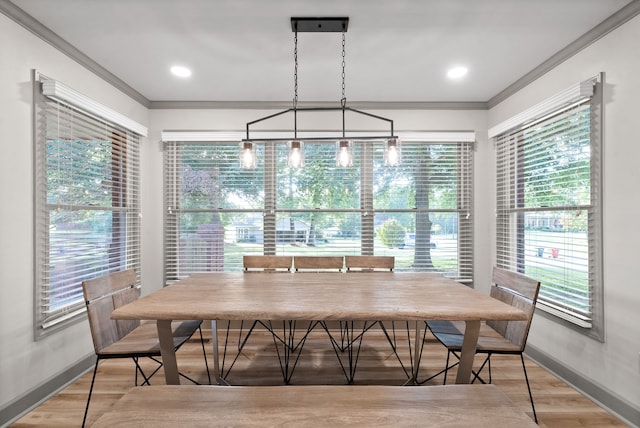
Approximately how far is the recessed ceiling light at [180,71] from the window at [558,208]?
304 cm

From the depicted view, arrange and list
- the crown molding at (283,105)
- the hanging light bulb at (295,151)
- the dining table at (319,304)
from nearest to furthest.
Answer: the dining table at (319,304)
the hanging light bulb at (295,151)
the crown molding at (283,105)

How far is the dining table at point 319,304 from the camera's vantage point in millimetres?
1563

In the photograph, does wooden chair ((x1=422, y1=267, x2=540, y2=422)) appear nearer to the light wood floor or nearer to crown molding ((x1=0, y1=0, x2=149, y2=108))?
the light wood floor

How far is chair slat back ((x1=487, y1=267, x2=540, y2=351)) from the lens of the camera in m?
1.82

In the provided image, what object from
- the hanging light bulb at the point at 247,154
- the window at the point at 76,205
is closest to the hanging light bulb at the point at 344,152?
the hanging light bulb at the point at 247,154

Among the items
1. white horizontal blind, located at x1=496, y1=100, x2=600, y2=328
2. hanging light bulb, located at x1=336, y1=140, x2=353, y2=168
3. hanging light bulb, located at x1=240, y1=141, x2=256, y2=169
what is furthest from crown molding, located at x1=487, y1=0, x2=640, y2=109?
hanging light bulb, located at x1=240, y1=141, x2=256, y2=169

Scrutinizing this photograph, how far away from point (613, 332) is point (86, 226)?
12.8ft

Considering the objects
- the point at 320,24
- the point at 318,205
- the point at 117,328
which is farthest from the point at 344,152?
the point at 117,328

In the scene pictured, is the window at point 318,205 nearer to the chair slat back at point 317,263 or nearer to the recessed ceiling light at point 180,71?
the chair slat back at point 317,263

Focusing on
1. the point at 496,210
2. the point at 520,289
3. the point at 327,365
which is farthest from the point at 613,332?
the point at 327,365

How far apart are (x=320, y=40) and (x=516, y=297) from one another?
215 centimetres

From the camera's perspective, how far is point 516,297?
1.98m

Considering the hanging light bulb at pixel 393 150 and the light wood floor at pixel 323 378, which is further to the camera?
the hanging light bulb at pixel 393 150

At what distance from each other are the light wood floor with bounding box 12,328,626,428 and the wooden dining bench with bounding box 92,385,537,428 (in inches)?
49.5
